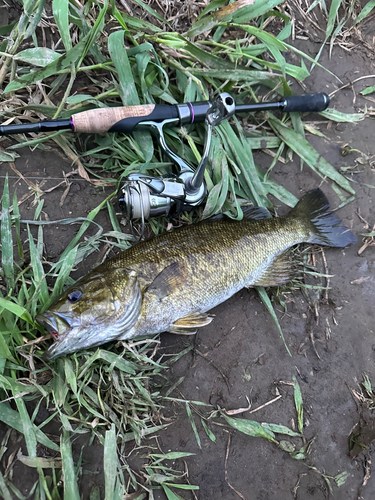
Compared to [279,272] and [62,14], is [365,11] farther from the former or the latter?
[62,14]

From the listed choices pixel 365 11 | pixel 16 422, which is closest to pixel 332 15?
pixel 365 11

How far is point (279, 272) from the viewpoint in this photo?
2822 mm

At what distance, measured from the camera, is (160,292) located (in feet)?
7.75

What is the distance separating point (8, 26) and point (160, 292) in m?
2.44

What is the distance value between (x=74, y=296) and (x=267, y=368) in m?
1.70

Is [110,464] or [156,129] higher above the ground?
[156,129]

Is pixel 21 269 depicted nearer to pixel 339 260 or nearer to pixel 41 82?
pixel 41 82

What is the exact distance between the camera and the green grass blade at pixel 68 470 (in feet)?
6.82

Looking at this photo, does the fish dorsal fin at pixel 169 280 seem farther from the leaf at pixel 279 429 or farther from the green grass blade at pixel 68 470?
the leaf at pixel 279 429

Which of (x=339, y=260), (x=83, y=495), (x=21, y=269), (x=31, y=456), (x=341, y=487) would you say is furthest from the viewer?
(x=339, y=260)

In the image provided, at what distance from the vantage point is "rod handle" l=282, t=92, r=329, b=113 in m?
2.98

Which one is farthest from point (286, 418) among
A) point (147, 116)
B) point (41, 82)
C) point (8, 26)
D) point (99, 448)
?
point (8, 26)

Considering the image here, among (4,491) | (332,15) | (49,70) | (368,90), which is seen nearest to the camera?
(4,491)

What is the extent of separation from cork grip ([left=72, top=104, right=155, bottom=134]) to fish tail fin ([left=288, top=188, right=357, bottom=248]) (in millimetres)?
1539
